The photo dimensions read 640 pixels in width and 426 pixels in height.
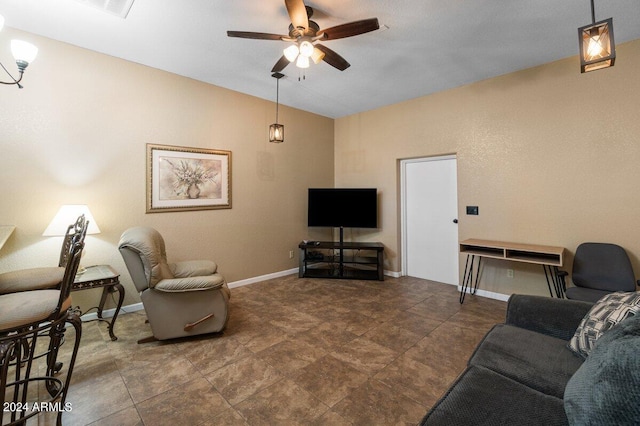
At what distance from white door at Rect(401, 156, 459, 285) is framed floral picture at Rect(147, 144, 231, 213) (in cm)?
296

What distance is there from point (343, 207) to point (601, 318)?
11.8 ft

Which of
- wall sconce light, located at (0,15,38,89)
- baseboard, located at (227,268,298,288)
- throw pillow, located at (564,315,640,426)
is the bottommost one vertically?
baseboard, located at (227,268,298,288)

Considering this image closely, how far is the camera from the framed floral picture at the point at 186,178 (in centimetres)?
343

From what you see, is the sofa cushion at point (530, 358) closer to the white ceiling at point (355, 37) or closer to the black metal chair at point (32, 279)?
the white ceiling at point (355, 37)

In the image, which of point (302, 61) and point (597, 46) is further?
point (302, 61)

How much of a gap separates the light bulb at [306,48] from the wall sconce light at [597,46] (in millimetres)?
1727

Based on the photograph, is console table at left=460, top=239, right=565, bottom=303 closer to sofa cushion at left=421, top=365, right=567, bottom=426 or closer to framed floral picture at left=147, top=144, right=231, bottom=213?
sofa cushion at left=421, top=365, right=567, bottom=426

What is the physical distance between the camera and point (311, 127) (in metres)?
5.13

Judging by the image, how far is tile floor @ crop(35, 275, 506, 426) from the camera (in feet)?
5.65

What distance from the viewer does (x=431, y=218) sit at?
14.6 ft

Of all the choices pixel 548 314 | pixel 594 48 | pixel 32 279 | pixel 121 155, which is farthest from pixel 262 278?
pixel 594 48

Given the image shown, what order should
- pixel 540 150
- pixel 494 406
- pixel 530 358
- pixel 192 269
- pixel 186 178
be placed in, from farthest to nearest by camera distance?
pixel 186 178
pixel 540 150
pixel 192 269
pixel 530 358
pixel 494 406

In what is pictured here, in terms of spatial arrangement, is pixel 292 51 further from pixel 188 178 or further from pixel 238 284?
pixel 238 284

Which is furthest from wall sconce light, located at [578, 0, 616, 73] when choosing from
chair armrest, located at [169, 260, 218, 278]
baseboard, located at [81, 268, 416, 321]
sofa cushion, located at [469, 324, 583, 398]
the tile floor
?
chair armrest, located at [169, 260, 218, 278]
